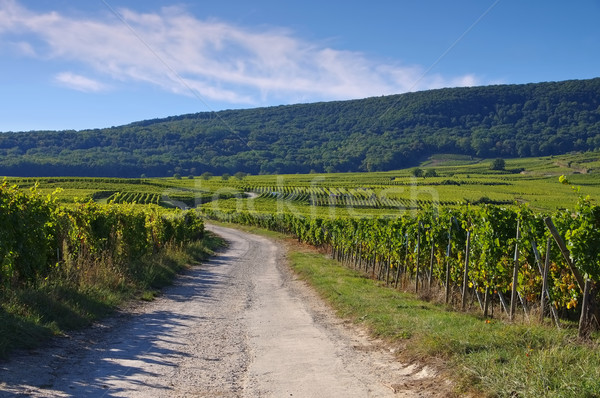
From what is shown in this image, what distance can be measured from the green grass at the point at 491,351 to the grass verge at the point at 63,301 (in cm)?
491

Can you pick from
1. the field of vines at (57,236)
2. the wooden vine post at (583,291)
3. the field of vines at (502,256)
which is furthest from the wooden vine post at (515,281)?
the field of vines at (57,236)

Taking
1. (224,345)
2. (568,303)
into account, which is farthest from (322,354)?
(568,303)

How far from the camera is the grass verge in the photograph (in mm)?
6575

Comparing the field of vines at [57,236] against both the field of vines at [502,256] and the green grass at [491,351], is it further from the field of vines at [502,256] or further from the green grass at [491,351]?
the field of vines at [502,256]

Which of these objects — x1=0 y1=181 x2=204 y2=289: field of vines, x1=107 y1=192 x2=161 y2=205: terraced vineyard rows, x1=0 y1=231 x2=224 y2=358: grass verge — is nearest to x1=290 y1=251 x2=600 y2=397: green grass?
x1=0 y1=231 x2=224 y2=358: grass verge

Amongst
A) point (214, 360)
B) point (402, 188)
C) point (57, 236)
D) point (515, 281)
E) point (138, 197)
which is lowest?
point (214, 360)

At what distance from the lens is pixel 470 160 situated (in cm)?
16900

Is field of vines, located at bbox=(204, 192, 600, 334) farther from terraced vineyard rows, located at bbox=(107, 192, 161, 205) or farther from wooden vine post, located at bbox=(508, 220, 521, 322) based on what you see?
terraced vineyard rows, located at bbox=(107, 192, 161, 205)

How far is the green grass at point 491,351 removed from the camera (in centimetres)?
456

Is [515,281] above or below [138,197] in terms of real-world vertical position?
below

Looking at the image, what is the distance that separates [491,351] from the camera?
227 inches

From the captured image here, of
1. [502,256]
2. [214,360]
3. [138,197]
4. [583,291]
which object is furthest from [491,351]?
[138,197]

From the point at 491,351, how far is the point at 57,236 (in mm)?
9468

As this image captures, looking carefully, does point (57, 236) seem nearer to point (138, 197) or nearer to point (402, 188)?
point (138, 197)
